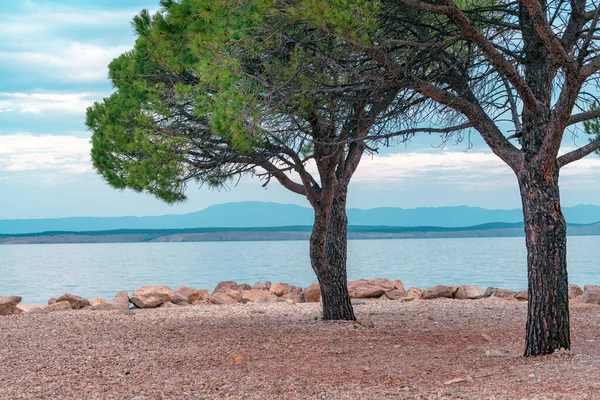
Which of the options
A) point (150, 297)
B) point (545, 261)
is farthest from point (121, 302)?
point (545, 261)

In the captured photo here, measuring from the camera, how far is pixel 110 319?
12.5m

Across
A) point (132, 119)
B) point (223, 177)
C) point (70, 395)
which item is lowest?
point (70, 395)

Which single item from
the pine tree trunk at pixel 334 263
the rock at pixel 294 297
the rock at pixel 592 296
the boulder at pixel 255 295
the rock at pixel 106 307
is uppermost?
the pine tree trunk at pixel 334 263

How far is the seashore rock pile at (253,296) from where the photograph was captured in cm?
1493

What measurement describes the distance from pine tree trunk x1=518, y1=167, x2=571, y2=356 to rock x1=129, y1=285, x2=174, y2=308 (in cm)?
942

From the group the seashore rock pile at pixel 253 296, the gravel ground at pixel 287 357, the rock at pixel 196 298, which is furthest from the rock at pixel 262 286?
the gravel ground at pixel 287 357

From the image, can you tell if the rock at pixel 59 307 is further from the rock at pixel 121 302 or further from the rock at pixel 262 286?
the rock at pixel 262 286

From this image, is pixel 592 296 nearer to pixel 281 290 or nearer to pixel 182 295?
pixel 281 290

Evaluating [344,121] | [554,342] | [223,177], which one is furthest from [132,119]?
[554,342]

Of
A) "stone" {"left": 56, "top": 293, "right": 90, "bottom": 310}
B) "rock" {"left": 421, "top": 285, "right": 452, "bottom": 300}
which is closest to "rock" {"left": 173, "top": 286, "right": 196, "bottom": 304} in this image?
"stone" {"left": 56, "top": 293, "right": 90, "bottom": 310}

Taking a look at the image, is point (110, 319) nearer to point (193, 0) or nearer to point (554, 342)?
point (193, 0)

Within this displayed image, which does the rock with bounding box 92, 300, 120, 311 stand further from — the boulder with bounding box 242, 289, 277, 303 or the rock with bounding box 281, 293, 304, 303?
the rock with bounding box 281, 293, 304, 303

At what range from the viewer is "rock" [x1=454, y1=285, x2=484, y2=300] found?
648 inches

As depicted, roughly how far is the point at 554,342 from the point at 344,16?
4.65 metres
